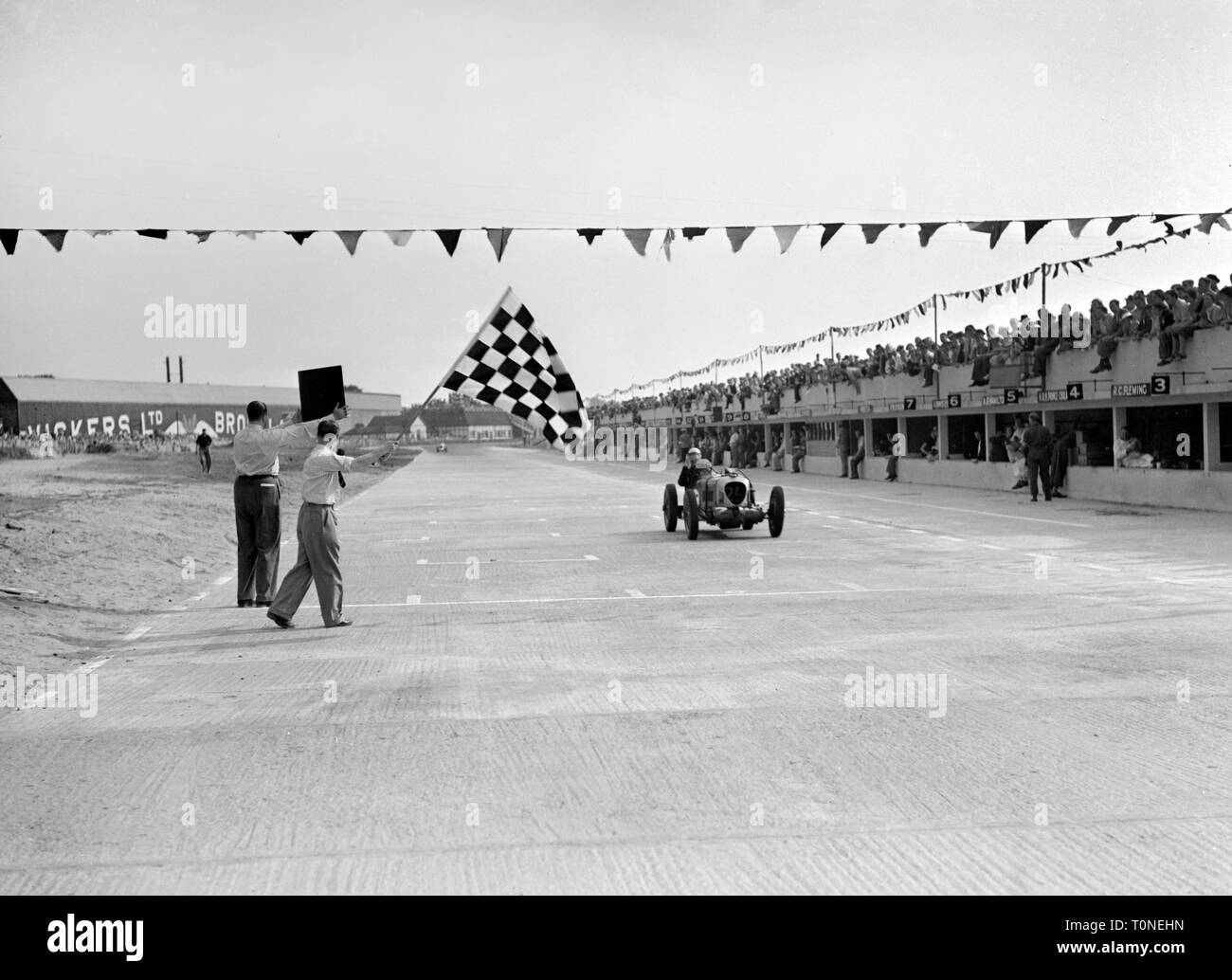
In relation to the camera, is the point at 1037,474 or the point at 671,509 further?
the point at 1037,474

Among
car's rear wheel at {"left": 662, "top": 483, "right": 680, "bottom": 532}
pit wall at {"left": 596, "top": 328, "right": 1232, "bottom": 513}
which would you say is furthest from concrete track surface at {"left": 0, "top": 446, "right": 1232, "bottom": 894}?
pit wall at {"left": 596, "top": 328, "right": 1232, "bottom": 513}

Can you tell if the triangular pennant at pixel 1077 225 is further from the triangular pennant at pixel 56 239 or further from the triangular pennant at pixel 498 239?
the triangular pennant at pixel 56 239

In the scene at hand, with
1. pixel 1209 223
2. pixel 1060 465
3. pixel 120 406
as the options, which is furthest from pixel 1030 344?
pixel 120 406

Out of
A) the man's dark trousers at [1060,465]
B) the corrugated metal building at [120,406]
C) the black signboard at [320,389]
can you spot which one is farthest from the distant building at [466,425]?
the black signboard at [320,389]

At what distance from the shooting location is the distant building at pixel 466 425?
164675 millimetres

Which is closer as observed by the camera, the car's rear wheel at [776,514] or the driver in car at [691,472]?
the car's rear wheel at [776,514]

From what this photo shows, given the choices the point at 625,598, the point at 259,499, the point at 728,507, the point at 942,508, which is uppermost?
the point at 259,499

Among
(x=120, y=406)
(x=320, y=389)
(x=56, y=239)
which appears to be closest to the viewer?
(x=320, y=389)

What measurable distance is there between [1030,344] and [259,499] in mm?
22494

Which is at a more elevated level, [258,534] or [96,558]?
[258,534]

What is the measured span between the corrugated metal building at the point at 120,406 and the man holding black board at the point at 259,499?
5621cm

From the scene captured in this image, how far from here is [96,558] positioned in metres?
16.6

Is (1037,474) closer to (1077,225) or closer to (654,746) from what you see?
(1077,225)
